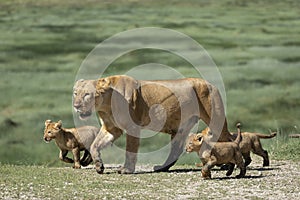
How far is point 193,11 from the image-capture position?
6397 centimetres

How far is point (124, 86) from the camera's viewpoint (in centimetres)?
1363

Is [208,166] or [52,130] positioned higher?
[52,130]

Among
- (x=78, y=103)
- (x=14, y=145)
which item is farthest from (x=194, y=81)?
(x=14, y=145)

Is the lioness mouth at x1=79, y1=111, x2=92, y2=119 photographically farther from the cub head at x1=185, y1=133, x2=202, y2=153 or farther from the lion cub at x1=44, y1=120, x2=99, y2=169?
the cub head at x1=185, y1=133, x2=202, y2=153

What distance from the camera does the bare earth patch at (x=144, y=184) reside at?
11211mm

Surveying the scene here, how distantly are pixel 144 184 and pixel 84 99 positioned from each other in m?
1.81

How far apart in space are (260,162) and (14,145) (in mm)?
7536

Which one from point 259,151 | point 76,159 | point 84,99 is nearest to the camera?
point 84,99

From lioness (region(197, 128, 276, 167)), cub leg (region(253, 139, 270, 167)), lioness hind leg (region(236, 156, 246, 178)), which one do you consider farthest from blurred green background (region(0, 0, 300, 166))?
lioness hind leg (region(236, 156, 246, 178))

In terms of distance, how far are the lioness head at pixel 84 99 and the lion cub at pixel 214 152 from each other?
1639mm

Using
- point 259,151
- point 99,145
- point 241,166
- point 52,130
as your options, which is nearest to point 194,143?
point 241,166

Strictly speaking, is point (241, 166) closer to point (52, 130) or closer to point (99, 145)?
point (99, 145)

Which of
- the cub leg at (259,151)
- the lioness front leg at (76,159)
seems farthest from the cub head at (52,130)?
the cub leg at (259,151)

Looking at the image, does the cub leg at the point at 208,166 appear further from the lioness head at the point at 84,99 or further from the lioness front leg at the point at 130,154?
the lioness head at the point at 84,99
